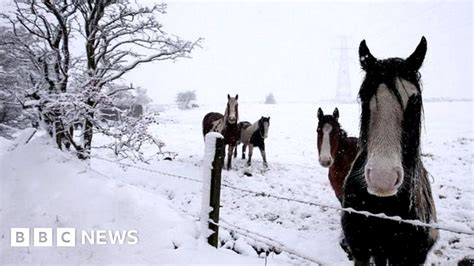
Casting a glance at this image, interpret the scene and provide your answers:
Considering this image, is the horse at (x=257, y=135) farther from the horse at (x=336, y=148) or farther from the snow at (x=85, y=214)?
the snow at (x=85, y=214)

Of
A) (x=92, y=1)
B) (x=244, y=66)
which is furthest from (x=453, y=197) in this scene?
(x=244, y=66)

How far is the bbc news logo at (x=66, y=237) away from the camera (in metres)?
3.57

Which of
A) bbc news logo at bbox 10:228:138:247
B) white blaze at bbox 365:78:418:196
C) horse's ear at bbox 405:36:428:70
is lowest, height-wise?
bbc news logo at bbox 10:228:138:247

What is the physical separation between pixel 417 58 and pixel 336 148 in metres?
3.35

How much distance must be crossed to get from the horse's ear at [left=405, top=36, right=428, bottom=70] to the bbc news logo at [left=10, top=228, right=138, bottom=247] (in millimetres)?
3148

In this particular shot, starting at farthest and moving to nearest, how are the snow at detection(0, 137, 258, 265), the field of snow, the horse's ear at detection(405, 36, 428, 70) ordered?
the field of snow
the snow at detection(0, 137, 258, 265)
the horse's ear at detection(405, 36, 428, 70)

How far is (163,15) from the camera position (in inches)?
341

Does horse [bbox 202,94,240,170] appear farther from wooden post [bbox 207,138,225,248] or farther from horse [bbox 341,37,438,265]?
horse [bbox 341,37,438,265]

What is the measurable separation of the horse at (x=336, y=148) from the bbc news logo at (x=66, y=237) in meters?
3.17

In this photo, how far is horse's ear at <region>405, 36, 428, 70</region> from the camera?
2080 millimetres

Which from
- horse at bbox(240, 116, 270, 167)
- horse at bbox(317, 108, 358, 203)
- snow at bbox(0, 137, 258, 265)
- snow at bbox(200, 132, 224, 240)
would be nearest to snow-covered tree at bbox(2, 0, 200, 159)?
Result: snow at bbox(0, 137, 258, 265)

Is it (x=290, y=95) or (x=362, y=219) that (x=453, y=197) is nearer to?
(x=362, y=219)

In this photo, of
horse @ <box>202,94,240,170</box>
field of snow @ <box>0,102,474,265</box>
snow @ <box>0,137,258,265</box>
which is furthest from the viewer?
horse @ <box>202,94,240,170</box>

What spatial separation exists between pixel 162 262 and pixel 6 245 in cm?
219
